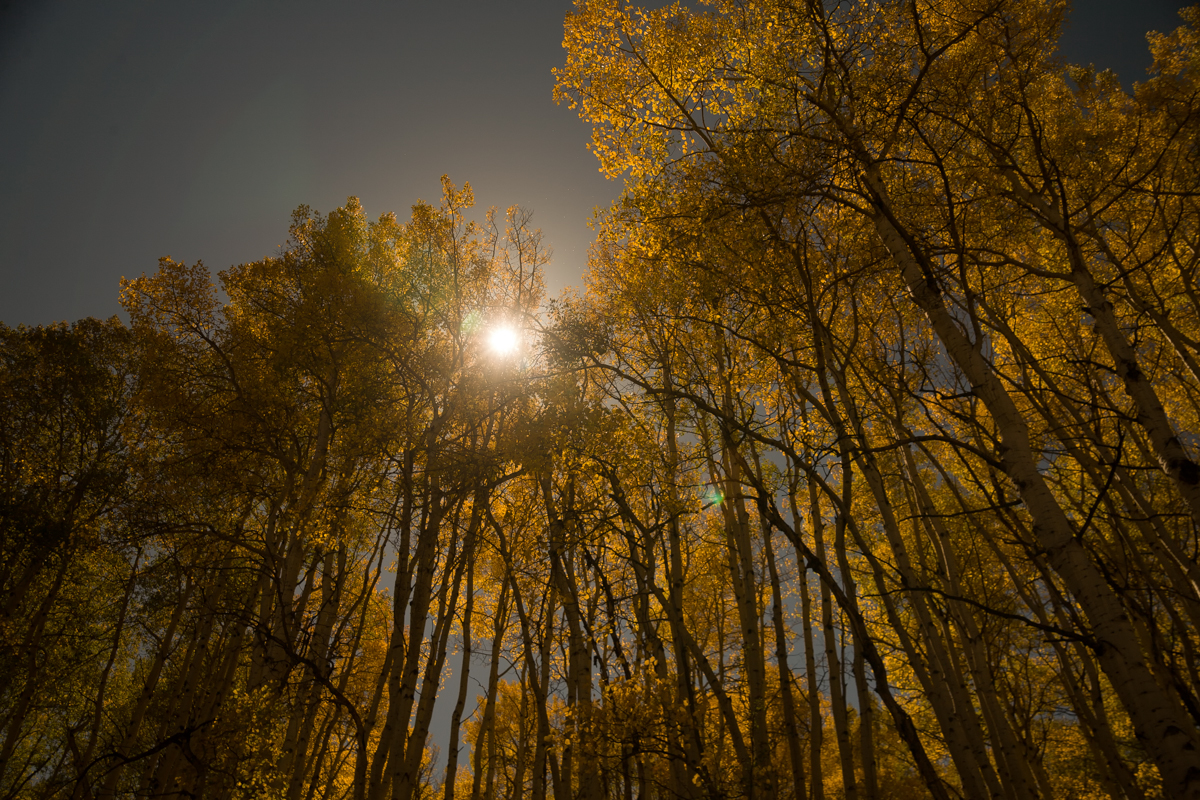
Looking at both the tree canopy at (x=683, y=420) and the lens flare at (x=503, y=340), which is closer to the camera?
the tree canopy at (x=683, y=420)

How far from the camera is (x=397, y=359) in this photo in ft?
23.4

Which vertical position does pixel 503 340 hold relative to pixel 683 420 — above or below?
above

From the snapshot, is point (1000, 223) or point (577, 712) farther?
point (1000, 223)

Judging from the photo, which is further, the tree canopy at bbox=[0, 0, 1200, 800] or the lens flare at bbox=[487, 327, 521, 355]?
the lens flare at bbox=[487, 327, 521, 355]

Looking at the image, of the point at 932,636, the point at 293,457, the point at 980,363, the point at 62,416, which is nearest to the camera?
the point at 980,363

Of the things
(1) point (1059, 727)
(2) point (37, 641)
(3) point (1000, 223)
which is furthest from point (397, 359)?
(1) point (1059, 727)

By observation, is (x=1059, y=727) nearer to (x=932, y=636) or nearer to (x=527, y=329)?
(x=932, y=636)

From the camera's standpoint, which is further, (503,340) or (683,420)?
(503,340)

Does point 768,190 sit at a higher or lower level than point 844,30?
lower

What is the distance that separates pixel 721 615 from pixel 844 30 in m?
12.3

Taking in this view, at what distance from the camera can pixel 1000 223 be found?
6410 millimetres

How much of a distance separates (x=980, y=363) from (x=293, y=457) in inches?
379

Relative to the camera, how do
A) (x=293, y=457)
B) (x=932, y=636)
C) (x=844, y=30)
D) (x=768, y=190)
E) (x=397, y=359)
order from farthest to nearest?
(x=293, y=457) < (x=397, y=359) < (x=932, y=636) < (x=844, y=30) < (x=768, y=190)

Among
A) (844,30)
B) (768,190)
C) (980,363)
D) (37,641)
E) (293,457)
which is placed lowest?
(980,363)
